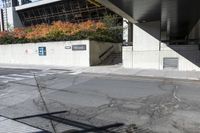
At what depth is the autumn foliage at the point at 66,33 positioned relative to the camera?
72.9 ft

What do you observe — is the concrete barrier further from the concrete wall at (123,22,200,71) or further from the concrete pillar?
the concrete wall at (123,22,200,71)

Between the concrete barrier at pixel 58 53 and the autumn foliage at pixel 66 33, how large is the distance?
2.17 feet

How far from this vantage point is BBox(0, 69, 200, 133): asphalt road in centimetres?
583

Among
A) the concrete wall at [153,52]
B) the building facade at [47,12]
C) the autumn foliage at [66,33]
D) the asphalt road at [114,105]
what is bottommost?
the asphalt road at [114,105]

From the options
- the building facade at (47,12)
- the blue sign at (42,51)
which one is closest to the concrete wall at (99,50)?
the blue sign at (42,51)

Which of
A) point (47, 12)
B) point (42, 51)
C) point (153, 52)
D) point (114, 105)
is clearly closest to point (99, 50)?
point (42, 51)

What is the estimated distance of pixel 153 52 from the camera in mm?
17641

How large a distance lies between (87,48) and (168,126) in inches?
625

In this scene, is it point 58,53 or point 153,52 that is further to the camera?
point 58,53

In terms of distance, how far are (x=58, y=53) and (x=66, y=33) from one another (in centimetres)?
230

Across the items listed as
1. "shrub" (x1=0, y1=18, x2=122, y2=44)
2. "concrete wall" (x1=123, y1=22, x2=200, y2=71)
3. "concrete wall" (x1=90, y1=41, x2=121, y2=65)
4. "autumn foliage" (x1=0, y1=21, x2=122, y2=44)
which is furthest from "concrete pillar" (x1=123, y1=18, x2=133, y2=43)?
"concrete wall" (x1=123, y1=22, x2=200, y2=71)

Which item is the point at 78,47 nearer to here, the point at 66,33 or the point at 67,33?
the point at 67,33

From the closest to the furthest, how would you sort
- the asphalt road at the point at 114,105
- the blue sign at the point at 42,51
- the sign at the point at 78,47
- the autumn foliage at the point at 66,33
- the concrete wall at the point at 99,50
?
the asphalt road at the point at 114,105
the sign at the point at 78,47
the concrete wall at the point at 99,50
the autumn foliage at the point at 66,33
the blue sign at the point at 42,51

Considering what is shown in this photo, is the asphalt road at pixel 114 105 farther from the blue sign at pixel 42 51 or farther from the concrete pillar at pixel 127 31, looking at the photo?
the concrete pillar at pixel 127 31
